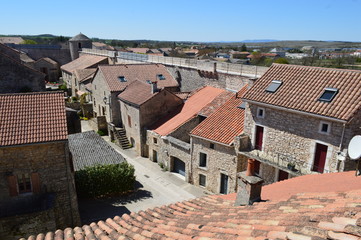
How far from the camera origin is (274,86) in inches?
706

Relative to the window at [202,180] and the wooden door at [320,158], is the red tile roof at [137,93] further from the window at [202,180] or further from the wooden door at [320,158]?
the wooden door at [320,158]

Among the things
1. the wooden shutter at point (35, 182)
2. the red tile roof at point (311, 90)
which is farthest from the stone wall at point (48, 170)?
the red tile roof at point (311, 90)

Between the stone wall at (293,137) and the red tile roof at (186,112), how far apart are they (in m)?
7.44

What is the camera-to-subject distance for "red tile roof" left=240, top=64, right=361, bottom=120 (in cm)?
1464

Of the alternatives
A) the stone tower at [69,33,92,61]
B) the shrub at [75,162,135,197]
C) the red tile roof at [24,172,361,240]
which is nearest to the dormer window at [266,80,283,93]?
the red tile roof at [24,172,361,240]

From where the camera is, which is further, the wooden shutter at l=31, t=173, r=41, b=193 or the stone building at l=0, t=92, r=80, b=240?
the wooden shutter at l=31, t=173, r=41, b=193

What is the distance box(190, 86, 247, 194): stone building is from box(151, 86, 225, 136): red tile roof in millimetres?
3466

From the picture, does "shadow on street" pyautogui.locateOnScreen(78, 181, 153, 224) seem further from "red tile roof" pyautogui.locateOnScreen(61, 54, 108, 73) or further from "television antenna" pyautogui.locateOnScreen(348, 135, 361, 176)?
"red tile roof" pyautogui.locateOnScreen(61, 54, 108, 73)

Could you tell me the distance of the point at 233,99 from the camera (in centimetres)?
2327

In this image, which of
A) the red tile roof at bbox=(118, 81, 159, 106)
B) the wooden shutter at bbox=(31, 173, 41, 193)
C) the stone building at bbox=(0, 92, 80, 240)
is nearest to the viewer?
the stone building at bbox=(0, 92, 80, 240)

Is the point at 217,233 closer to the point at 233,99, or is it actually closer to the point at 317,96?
the point at 317,96

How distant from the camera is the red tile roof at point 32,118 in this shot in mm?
13844

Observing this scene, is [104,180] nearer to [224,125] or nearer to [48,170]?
[48,170]

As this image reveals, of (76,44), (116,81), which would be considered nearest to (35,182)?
(116,81)
